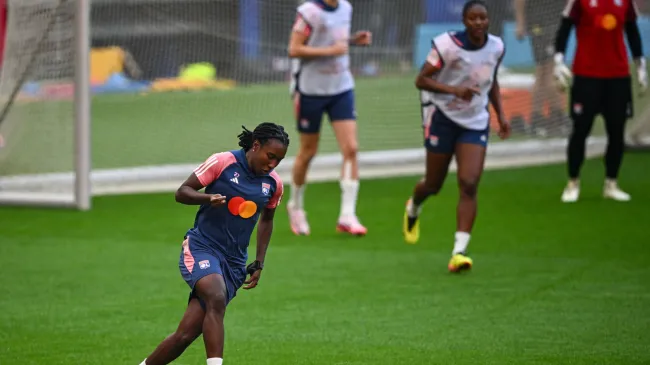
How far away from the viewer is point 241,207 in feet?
22.3

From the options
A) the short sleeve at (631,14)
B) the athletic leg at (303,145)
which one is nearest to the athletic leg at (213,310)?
the athletic leg at (303,145)

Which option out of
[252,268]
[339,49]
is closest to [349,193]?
[339,49]

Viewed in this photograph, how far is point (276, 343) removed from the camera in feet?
26.8

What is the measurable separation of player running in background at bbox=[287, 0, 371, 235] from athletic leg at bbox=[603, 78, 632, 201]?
3015 mm

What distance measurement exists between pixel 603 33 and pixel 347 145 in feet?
10.6

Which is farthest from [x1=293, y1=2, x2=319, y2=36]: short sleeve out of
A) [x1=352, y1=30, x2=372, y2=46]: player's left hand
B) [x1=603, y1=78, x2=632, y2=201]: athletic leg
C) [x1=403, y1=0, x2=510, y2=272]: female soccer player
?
[x1=603, y1=78, x2=632, y2=201]: athletic leg

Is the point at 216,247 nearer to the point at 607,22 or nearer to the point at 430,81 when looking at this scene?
the point at 430,81

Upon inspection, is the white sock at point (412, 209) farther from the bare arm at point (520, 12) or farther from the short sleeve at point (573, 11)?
the bare arm at point (520, 12)

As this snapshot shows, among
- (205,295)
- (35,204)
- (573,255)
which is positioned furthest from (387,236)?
(205,295)

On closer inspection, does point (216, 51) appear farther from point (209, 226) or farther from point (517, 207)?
point (209, 226)

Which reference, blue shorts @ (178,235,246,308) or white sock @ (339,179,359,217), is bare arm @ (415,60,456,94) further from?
blue shorts @ (178,235,246,308)

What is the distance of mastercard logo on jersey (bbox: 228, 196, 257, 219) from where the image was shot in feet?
22.2

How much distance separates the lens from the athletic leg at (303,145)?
1235 cm

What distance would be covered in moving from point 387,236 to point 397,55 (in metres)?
5.72
